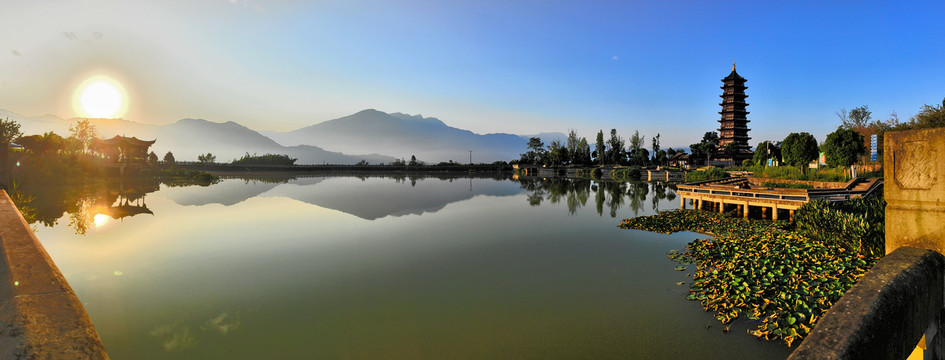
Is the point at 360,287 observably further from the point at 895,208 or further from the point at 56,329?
the point at 895,208

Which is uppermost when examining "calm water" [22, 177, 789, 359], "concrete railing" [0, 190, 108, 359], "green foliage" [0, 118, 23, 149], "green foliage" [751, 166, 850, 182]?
"green foliage" [0, 118, 23, 149]

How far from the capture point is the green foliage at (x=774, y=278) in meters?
7.54

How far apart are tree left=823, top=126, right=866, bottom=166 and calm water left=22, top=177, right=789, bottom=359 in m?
20.5

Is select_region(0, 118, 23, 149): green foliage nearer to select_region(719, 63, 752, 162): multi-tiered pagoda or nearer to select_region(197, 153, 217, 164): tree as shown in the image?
select_region(197, 153, 217, 164): tree

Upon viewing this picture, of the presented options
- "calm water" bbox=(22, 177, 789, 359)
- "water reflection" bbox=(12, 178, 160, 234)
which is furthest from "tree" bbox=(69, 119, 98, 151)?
"calm water" bbox=(22, 177, 789, 359)

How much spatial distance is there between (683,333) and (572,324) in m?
2.08

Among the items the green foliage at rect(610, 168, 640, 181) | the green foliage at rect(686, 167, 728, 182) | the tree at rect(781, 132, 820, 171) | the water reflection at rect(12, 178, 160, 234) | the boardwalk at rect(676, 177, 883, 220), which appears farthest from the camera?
the green foliage at rect(610, 168, 640, 181)

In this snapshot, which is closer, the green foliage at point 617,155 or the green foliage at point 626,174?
the green foliage at point 626,174

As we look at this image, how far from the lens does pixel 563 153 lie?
329 ft

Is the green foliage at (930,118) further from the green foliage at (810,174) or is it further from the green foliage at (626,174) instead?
the green foliage at (626,174)

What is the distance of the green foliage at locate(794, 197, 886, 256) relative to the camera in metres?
9.67

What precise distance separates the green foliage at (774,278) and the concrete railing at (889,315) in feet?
13.1

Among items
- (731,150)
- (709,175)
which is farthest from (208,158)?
(731,150)

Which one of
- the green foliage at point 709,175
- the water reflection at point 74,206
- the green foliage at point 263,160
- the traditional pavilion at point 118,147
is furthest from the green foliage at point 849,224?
the green foliage at point 263,160
